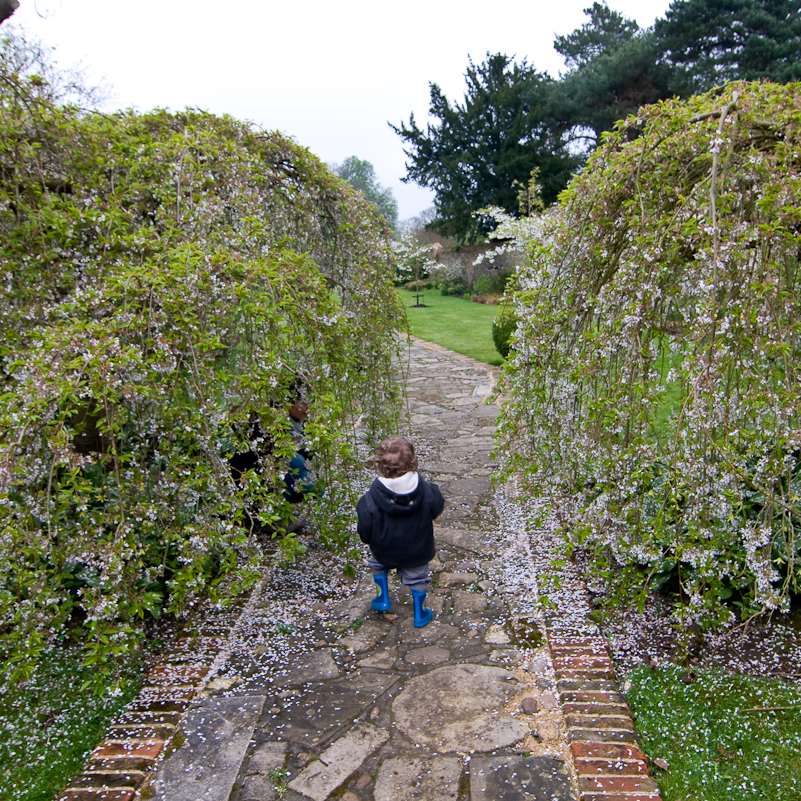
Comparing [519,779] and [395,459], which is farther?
[395,459]

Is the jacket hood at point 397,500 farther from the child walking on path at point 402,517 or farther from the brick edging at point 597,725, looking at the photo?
the brick edging at point 597,725

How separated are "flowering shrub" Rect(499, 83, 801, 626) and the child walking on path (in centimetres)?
77

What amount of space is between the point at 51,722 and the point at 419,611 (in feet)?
5.53

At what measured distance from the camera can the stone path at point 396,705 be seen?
2.20 meters

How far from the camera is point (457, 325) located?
15.1 metres

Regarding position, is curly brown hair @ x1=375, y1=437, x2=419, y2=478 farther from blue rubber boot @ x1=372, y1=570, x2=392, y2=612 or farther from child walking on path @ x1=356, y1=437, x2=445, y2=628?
blue rubber boot @ x1=372, y1=570, x2=392, y2=612

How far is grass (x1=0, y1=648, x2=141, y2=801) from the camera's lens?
229 centimetres

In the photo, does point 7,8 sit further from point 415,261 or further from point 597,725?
point 415,261

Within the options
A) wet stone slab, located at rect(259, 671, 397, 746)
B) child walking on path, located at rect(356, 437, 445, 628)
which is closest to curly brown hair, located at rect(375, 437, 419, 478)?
child walking on path, located at rect(356, 437, 445, 628)

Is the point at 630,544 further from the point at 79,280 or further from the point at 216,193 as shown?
the point at 79,280

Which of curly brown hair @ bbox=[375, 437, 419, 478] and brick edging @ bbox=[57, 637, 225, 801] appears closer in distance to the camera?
brick edging @ bbox=[57, 637, 225, 801]

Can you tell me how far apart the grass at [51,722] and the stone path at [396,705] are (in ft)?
0.41

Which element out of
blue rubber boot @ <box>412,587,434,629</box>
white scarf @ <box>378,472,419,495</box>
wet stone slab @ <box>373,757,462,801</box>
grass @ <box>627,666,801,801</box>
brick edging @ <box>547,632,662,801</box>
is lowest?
grass @ <box>627,666,801,801</box>

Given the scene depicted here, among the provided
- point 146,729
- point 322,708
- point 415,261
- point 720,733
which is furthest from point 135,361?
point 415,261
